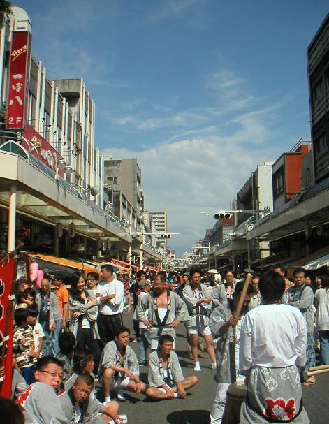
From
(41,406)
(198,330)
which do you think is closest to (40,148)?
(198,330)

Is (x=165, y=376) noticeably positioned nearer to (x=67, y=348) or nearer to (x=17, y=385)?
(x=67, y=348)

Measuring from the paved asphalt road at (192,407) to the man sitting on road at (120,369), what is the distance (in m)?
0.22

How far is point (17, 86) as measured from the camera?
19.7 m

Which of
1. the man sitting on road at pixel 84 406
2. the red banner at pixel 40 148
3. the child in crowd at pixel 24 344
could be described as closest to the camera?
the man sitting on road at pixel 84 406

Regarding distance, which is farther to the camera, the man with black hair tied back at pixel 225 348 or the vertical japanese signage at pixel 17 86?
the vertical japanese signage at pixel 17 86

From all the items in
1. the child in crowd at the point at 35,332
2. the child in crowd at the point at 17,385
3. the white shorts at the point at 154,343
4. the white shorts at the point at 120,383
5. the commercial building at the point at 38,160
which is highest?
the commercial building at the point at 38,160

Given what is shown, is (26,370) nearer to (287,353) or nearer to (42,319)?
(42,319)

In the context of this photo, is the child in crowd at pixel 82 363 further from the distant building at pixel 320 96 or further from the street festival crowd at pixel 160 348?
the distant building at pixel 320 96

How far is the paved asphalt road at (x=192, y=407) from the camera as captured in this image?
605 cm

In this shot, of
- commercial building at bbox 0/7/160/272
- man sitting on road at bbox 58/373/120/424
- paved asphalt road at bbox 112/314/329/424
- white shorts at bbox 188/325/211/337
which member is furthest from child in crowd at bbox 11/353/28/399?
commercial building at bbox 0/7/160/272

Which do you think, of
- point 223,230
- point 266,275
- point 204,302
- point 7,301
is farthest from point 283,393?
point 223,230

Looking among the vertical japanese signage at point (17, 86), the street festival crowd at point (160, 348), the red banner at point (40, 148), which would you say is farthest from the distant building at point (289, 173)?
the street festival crowd at point (160, 348)

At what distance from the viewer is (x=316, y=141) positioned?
107 ft

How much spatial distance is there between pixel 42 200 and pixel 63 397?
13.4 m
